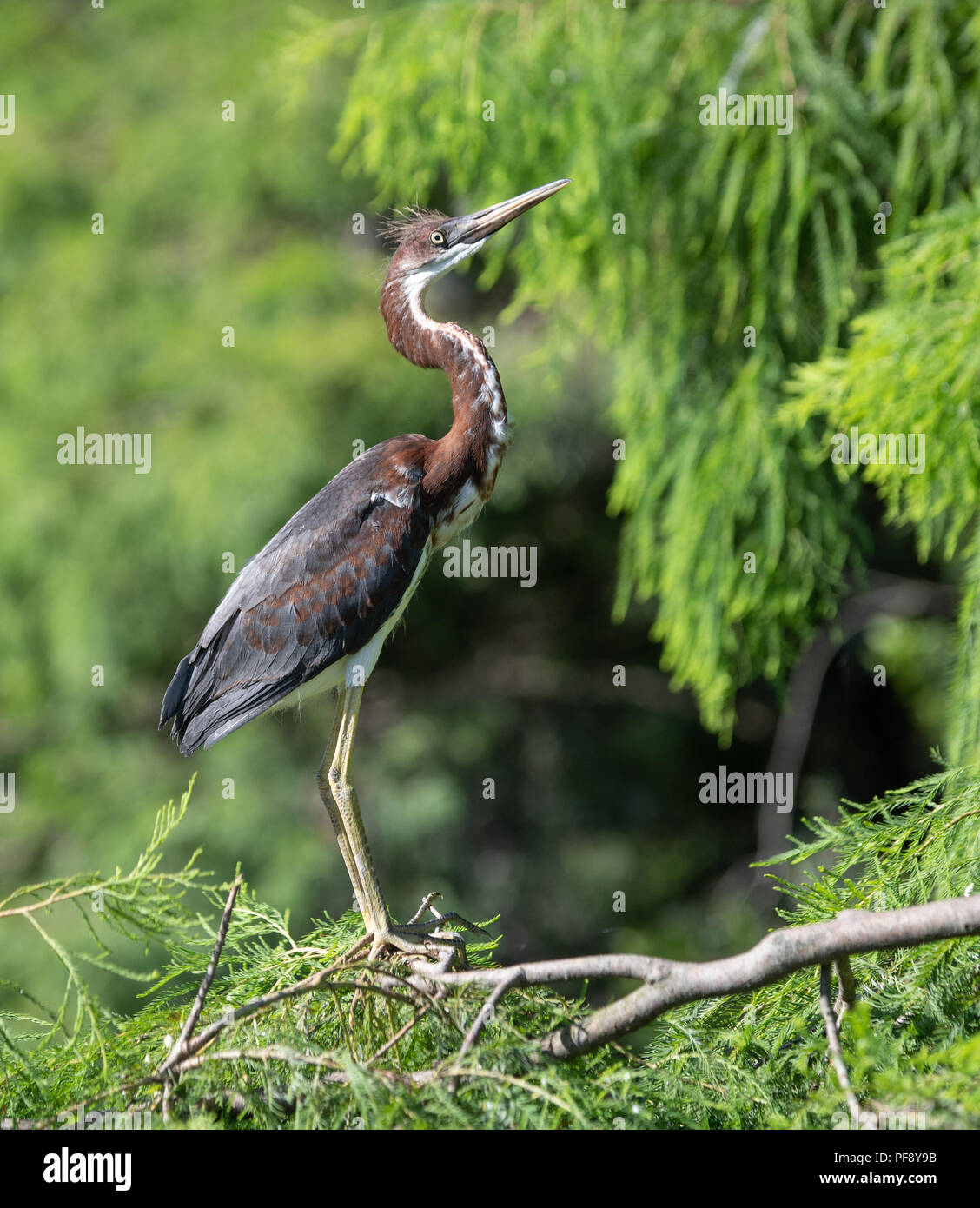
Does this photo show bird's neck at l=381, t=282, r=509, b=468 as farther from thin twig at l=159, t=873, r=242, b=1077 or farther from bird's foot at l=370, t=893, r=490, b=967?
thin twig at l=159, t=873, r=242, b=1077

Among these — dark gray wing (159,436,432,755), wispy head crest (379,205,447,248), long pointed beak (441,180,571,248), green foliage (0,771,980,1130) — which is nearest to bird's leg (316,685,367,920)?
dark gray wing (159,436,432,755)

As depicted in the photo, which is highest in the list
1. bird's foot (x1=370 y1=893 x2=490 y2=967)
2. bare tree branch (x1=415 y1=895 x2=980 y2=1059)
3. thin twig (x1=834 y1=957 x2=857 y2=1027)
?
bare tree branch (x1=415 y1=895 x2=980 y2=1059)

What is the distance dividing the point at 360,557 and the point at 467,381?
1.37 ft

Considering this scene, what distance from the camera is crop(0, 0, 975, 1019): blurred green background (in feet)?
17.6

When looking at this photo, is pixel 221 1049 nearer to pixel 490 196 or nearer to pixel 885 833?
pixel 885 833

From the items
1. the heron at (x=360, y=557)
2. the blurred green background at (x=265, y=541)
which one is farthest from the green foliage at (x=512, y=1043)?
the blurred green background at (x=265, y=541)

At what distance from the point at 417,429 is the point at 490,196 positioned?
2319 mm

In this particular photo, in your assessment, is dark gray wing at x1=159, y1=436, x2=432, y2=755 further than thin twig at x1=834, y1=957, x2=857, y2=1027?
Yes

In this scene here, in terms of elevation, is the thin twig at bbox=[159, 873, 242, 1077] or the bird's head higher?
the bird's head

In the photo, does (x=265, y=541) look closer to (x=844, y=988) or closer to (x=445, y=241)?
(x=445, y=241)

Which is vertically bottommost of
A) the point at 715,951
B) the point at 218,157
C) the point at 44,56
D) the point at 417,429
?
the point at 715,951

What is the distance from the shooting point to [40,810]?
5887 mm

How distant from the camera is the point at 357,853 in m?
2.23

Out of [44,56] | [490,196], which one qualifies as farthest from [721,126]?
[44,56]
